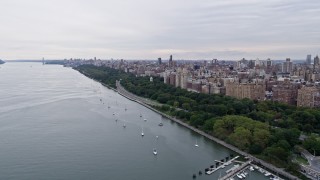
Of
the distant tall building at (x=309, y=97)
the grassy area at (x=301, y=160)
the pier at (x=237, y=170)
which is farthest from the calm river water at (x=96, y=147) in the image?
the distant tall building at (x=309, y=97)

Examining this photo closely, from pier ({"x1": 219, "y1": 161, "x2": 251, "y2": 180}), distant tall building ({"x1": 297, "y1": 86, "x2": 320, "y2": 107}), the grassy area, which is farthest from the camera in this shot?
distant tall building ({"x1": 297, "y1": 86, "x2": 320, "y2": 107})

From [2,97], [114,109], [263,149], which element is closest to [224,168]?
[263,149]

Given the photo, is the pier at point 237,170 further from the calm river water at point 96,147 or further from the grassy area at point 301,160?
the grassy area at point 301,160

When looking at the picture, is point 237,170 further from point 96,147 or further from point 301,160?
point 96,147

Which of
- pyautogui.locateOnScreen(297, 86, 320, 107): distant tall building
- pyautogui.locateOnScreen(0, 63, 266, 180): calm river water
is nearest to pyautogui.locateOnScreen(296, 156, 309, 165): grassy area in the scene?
pyautogui.locateOnScreen(0, 63, 266, 180): calm river water

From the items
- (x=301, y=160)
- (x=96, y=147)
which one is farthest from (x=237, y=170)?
(x=96, y=147)

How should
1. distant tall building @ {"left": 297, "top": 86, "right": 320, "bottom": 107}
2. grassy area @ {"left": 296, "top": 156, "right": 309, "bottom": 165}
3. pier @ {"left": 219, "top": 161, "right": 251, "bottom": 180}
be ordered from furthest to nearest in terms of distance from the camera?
distant tall building @ {"left": 297, "top": 86, "right": 320, "bottom": 107} < grassy area @ {"left": 296, "top": 156, "right": 309, "bottom": 165} < pier @ {"left": 219, "top": 161, "right": 251, "bottom": 180}

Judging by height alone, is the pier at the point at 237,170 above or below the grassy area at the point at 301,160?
below

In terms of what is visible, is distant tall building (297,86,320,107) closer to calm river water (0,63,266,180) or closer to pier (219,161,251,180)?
calm river water (0,63,266,180)
